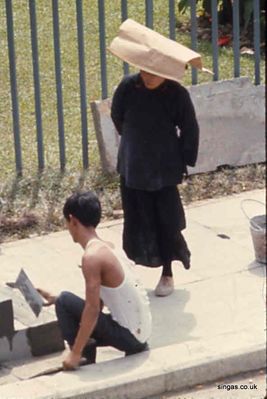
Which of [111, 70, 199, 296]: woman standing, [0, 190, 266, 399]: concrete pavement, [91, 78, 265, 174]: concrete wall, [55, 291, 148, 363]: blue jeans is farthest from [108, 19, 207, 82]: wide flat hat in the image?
[91, 78, 265, 174]: concrete wall

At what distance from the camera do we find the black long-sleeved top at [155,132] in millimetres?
7617

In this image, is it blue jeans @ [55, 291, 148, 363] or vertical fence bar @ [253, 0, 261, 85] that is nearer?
blue jeans @ [55, 291, 148, 363]

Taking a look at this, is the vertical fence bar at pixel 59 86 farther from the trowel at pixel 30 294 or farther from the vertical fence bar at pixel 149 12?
the trowel at pixel 30 294

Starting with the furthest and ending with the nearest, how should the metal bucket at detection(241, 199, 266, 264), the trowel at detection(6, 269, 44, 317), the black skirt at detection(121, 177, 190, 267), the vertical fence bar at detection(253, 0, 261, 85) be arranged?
1. the vertical fence bar at detection(253, 0, 261, 85)
2. the metal bucket at detection(241, 199, 266, 264)
3. the black skirt at detection(121, 177, 190, 267)
4. the trowel at detection(6, 269, 44, 317)

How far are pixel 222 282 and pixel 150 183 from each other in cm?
83

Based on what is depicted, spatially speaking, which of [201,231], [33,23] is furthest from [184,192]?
[33,23]

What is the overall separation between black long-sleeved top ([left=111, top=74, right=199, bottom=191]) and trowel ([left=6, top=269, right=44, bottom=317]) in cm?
113

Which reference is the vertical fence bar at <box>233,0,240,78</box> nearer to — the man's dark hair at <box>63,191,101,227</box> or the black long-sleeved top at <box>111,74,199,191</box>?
the black long-sleeved top at <box>111,74,199,191</box>

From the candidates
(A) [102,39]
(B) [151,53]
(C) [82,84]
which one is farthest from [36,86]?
(B) [151,53]

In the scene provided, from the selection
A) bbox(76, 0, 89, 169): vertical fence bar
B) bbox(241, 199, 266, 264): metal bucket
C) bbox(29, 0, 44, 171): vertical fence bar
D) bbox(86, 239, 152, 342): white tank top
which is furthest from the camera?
bbox(76, 0, 89, 169): vertical fence bar

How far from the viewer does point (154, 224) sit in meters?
7.85

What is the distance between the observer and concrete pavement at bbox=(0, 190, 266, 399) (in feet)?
21.3

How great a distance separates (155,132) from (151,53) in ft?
1.62

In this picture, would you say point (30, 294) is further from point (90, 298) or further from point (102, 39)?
point (102, 39)
